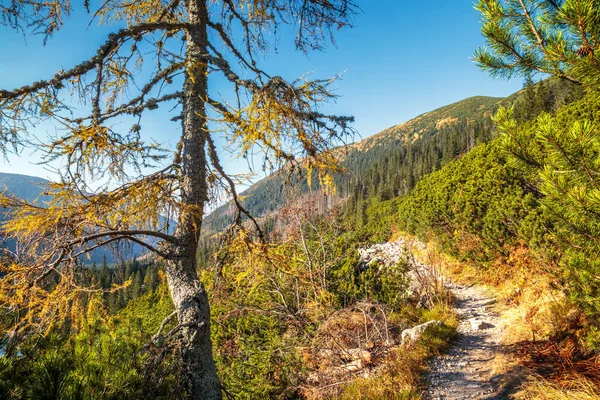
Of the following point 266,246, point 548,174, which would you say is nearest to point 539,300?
point 548,174

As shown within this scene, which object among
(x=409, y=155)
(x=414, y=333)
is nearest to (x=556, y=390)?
(x=414, y=333)

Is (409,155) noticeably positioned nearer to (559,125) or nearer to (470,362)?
(470,362)

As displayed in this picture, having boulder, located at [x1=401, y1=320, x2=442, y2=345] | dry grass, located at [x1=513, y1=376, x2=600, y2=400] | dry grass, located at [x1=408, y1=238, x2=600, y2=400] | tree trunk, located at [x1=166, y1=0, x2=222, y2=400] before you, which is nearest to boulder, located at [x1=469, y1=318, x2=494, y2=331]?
dry grass, located at [x1=408, y1=238, x2=600, y2=400]

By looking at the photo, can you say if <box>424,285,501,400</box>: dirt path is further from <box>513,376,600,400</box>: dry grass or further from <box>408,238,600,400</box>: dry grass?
<box>513,376,600,400</box>: dry grass

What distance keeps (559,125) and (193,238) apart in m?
3.91

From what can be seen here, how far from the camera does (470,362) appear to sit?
462 cm

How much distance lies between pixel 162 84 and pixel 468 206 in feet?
30.2

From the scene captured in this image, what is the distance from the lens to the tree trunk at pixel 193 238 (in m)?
2.52

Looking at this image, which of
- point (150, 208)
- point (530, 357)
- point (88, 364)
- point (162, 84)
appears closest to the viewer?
point (88, 364)

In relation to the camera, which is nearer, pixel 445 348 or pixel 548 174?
pixel 548 174

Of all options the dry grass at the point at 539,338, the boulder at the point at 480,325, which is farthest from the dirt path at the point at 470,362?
the dry grass at the point at 539,338

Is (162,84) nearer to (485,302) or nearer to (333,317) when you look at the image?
(333,317)

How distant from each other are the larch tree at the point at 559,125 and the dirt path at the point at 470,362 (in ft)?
5.80

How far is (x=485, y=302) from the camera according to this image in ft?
23.6
